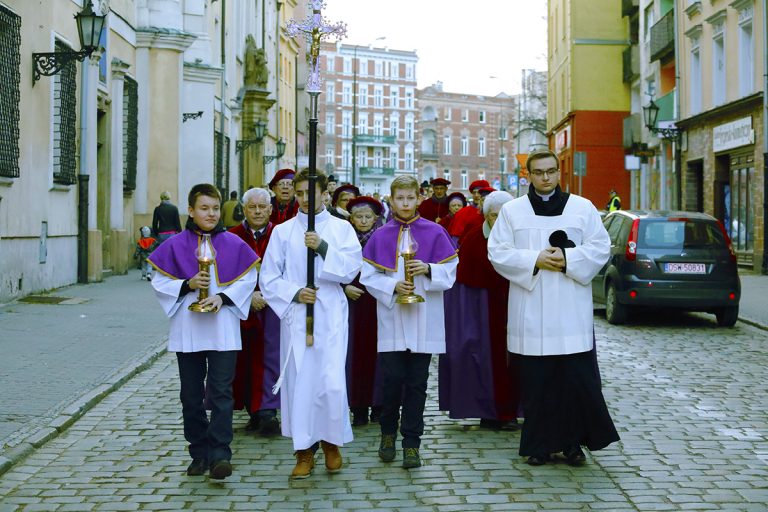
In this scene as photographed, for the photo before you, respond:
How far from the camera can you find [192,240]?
6762 mm

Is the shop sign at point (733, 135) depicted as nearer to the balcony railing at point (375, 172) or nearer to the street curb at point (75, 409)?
the street curb at point (75, 409)

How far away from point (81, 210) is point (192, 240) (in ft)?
45.8

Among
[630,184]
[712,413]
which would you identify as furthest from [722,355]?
[630,184]

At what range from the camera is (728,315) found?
1548cm

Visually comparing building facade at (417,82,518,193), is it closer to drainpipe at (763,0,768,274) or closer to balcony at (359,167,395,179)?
balcony at (359,167,395,179)

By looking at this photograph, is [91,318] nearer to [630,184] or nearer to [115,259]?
[115,259]

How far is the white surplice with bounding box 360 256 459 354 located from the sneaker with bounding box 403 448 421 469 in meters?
0.62

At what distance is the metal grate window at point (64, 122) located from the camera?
18859mm

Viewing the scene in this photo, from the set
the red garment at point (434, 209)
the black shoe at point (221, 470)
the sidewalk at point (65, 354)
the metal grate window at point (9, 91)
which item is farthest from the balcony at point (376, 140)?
the black shoe at point (221, 470)

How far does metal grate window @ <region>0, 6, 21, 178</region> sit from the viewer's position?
16.1 meters

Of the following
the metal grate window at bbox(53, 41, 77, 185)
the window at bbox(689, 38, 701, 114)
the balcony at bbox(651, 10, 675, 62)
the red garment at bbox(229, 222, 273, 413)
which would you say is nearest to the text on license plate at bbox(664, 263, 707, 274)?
the red garment at bbox(229, 222, 273, 413)

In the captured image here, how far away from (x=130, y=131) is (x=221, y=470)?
19960mm

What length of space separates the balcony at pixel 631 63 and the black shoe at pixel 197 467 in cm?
4080

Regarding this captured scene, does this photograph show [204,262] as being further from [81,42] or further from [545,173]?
[81,42]
